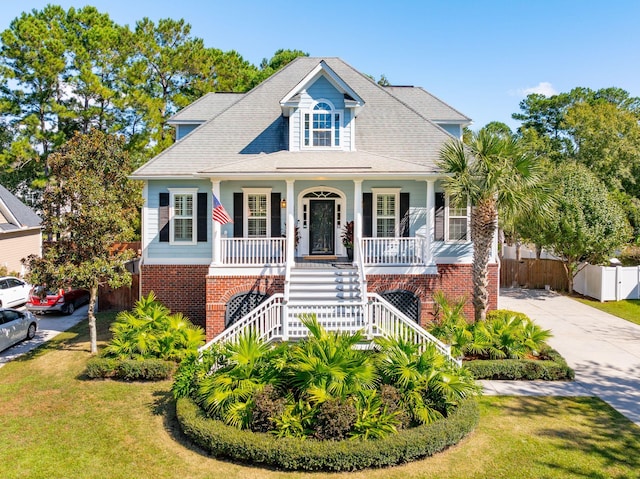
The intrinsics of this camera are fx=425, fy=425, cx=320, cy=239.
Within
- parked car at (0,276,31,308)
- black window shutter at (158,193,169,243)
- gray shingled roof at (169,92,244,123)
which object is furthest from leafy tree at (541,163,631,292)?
parked car at (0,276,31,308)

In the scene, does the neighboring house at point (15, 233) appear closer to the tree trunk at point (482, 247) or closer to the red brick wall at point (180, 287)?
the red brick wall at point (180, 287)

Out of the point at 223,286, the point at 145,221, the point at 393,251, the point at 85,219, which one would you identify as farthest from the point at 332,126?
the point at 85,219

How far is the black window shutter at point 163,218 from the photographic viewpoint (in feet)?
51.2

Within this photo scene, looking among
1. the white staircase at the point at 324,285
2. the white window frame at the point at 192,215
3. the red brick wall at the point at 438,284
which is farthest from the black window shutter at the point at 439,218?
the white window frame at the point at 192,215

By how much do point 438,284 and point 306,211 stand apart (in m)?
5.61

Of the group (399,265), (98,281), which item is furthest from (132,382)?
(399,265)

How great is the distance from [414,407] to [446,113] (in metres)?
14.6

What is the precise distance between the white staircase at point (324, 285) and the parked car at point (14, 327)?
905cm

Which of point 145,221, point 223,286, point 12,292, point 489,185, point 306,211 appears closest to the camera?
point 489,185

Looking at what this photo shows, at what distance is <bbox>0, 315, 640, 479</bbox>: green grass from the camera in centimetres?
698

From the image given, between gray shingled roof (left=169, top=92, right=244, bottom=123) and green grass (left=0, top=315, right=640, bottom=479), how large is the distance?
1191cm

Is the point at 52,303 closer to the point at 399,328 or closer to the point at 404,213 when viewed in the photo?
the point at 399,328

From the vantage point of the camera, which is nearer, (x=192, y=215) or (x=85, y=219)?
(x=85, y=219)

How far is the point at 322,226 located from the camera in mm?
16547
